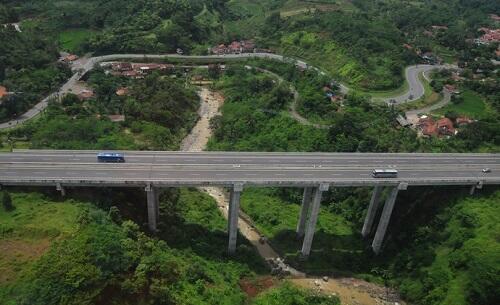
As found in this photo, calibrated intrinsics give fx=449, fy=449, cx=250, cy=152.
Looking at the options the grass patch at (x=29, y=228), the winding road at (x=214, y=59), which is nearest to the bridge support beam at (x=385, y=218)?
the winding road at (x=214, y=59)

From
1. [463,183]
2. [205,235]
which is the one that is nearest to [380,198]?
[463,183]

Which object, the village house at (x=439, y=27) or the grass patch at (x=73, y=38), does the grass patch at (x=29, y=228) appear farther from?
the village house at (x=439, y=27)

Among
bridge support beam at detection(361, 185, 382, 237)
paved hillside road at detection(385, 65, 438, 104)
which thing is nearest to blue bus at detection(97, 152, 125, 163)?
bridge support beam at detection(361, 185, 382, 237)

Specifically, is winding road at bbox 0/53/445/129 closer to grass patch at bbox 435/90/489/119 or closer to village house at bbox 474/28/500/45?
grass patch at bbox 435/90/489/119

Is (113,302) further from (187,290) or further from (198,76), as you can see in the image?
(198,76)

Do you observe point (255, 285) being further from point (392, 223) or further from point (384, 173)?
point (392, 223)

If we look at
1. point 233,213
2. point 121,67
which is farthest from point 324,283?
point 121,67
